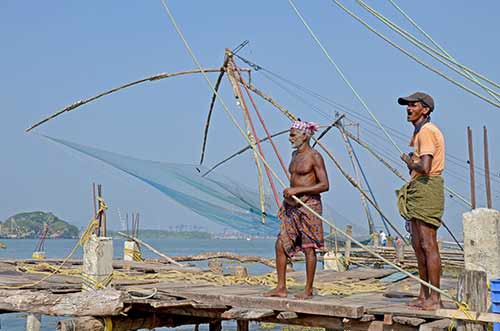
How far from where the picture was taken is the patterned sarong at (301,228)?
5613mm

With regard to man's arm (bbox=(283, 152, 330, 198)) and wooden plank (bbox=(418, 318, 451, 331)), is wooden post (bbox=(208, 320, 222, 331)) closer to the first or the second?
man's arm (bbox=(283, 152, 330, 198))

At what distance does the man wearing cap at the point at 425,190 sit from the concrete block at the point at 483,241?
21 cm

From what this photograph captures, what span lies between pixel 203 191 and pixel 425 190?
286 inches

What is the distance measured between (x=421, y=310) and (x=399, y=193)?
2.81ft

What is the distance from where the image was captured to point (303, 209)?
18.6 feet

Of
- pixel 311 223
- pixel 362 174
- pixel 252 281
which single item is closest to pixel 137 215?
pixel 362 174

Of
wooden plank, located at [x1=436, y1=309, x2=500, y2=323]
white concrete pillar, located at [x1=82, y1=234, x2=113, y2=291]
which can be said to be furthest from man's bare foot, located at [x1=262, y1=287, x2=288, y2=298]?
wooden plank, located at [x1=436, y1=309, x2=500, y2=323]

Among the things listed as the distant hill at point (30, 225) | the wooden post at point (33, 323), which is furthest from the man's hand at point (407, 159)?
the distant hill at point (30, 225)

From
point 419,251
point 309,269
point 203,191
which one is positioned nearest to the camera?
point 419,251

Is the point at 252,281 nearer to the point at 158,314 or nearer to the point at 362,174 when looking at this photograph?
the point at 158,314

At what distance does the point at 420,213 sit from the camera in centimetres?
494

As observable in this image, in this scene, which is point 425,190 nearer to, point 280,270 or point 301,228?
point 301,228

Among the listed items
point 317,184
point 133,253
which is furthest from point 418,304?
point 133,253

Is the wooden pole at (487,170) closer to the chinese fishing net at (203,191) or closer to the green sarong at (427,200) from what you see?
the green sarong at (427,200)
